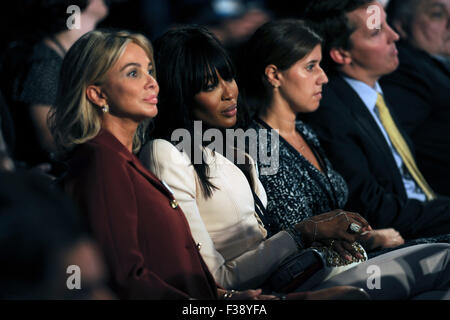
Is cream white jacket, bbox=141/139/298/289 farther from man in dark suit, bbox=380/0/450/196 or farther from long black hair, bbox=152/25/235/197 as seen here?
man in dark suit, bbox=380/0/450/196

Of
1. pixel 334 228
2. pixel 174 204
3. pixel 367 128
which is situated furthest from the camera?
pixel 367 128

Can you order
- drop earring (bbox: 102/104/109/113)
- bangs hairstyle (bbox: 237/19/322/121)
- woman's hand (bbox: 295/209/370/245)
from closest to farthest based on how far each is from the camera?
drop earring (bbox: 102/104/109/113), woman's hand (bbox: 295/209/370/245), bangs hairstyle (bbox: 237/19/322/121)

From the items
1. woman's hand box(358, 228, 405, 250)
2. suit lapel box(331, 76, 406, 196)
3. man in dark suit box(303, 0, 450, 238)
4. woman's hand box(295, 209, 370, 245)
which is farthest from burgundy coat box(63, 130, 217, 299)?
suit lapel box(331, 76, 406, 196)

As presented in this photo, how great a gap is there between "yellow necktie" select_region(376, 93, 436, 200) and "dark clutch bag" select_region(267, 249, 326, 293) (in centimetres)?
164

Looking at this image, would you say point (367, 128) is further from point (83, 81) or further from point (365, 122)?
point (83, 81)

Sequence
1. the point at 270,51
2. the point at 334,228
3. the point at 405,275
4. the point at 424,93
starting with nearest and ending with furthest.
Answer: the point at 405,275 → the point at 334,228 → the point at 270,51 → the point at 424,93

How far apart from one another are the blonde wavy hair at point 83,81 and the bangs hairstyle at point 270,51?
85 cm

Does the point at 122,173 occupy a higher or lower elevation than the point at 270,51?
lower

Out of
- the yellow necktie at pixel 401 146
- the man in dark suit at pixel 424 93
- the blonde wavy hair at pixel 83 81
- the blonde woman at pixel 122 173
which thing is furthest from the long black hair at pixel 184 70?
the man in dark suit at pixel 424 93

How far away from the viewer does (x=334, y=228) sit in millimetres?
2523

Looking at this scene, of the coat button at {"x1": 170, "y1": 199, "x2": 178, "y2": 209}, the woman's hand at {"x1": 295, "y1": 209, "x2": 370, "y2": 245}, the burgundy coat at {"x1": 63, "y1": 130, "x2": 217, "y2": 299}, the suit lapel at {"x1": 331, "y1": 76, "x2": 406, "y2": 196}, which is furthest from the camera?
the suit lapel at {"x1": 331, "y1": 76, "x2": 406, "y2": 196}

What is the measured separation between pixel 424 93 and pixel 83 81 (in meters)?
2.65

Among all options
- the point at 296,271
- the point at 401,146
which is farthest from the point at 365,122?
the point at 296,271

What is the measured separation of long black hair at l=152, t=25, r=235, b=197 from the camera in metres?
2.53
